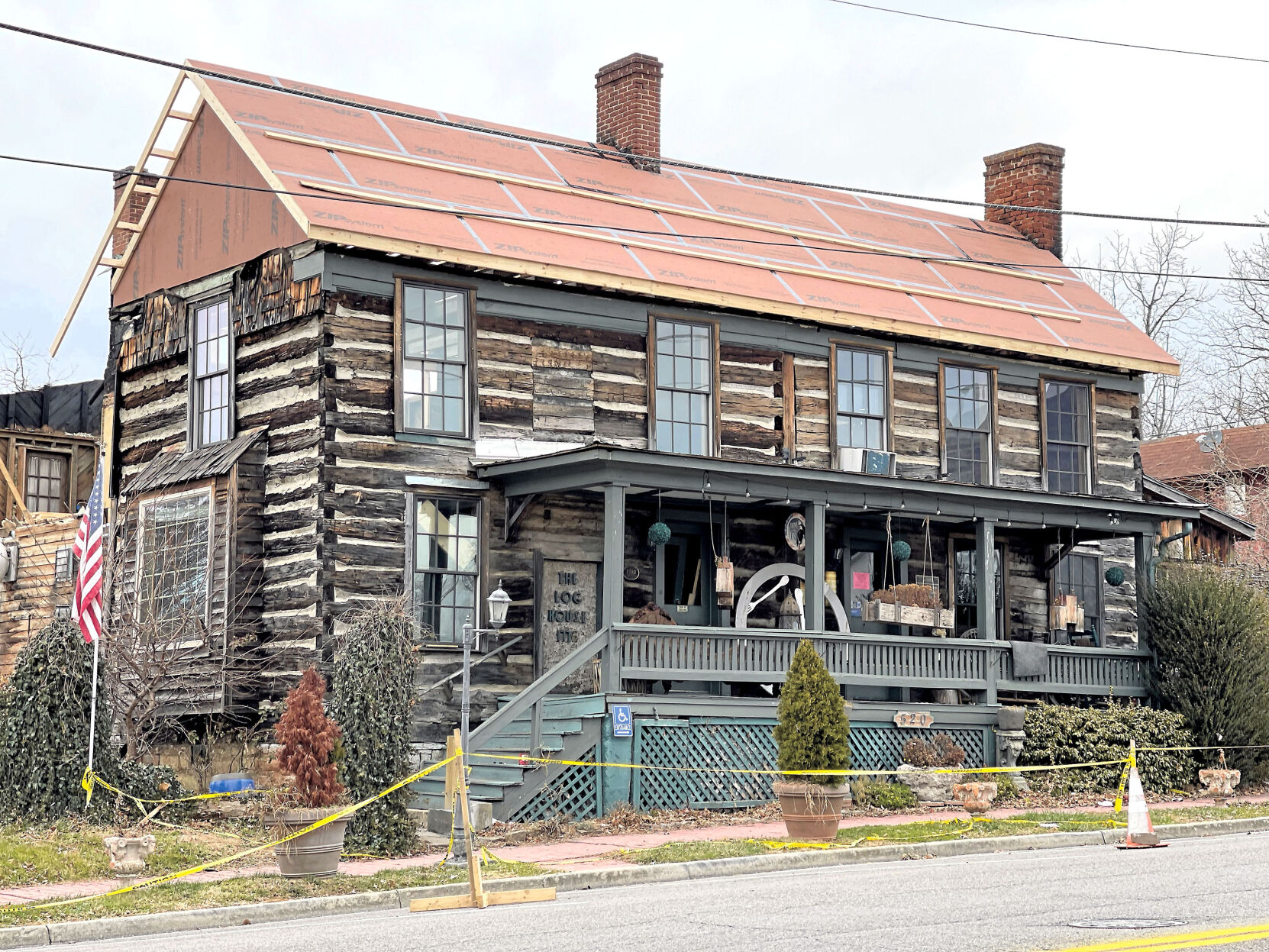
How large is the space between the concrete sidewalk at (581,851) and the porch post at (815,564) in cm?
295

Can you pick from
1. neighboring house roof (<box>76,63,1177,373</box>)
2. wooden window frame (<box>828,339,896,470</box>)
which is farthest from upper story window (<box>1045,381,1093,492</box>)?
wooden window frame (<box>828,339,896,470</box>)

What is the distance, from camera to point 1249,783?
23969mm

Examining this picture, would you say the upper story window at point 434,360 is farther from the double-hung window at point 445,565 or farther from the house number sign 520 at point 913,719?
the house number sign 520 at point 913,719

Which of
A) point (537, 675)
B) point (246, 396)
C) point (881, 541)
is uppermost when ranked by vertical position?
point (246, 396)

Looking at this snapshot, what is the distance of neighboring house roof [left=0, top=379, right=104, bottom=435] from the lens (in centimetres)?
3856

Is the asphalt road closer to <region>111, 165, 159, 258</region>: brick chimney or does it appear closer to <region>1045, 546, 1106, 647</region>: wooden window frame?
<region>1045, 546, 1106, 647</region>: wooden window frame

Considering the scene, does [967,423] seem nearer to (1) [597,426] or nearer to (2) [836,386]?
(2) [836,386]

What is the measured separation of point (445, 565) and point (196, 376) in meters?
4.97

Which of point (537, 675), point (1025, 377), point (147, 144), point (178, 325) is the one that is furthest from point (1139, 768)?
point (147, 144)

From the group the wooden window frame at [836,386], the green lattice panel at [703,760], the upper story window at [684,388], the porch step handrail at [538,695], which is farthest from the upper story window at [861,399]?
the porch step handrail at [538,695]

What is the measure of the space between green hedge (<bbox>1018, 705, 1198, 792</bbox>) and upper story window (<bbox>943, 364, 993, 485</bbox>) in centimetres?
435

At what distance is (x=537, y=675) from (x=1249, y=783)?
11119mm

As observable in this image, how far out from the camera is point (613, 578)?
64.1 ft

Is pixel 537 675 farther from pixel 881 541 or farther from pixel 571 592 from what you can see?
pixel 881 541
